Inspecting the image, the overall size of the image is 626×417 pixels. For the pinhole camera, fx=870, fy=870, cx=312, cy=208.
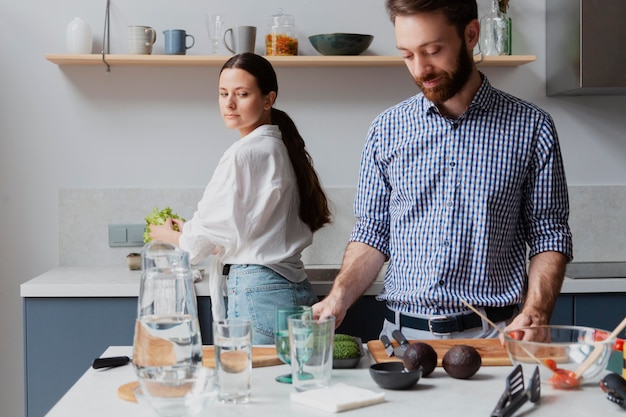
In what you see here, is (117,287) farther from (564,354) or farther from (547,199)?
(564,354)

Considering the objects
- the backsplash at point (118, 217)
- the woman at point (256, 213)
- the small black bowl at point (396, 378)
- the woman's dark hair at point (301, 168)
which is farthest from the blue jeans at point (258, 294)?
the small black bowl at point (396, 378)

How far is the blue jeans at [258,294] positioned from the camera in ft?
8.95

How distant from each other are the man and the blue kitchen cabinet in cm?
105

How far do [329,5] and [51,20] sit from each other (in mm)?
1137

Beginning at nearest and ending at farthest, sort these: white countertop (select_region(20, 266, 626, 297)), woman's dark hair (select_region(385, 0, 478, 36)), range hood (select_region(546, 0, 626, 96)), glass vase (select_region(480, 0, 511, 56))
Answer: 1. woman's dark hair (select_region(385, 0, 478, 36))
2. white countertop (select_region(20, 266, 626, 297))
3. range hood (select_region(546, 0, 626, 96))
4. glass vase (select_region(480, 0, 511, 56))

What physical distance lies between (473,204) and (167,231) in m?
1.25

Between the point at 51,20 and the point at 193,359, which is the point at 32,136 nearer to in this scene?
the point at 51,20

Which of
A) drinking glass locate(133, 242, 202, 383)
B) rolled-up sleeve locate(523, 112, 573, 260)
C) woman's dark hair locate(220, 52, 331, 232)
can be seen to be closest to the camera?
drinking glass locate(133, 242, 202, 383)

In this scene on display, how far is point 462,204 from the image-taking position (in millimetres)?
2168

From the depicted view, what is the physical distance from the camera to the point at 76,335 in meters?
3.05

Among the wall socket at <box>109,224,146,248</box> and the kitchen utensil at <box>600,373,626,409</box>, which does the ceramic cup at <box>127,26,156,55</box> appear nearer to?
the wall socket at <box>109,224,146,248</box>

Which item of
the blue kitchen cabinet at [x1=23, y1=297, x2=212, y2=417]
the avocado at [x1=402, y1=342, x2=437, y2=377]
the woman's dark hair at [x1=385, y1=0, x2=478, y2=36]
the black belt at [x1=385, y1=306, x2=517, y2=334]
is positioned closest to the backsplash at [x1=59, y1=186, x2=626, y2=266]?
the blue kitchen cabinet at [x1=23, y1=297, x2=212, y2=417]

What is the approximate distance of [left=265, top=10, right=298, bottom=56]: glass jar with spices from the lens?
3.41m

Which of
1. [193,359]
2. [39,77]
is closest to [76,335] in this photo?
[39,77]
